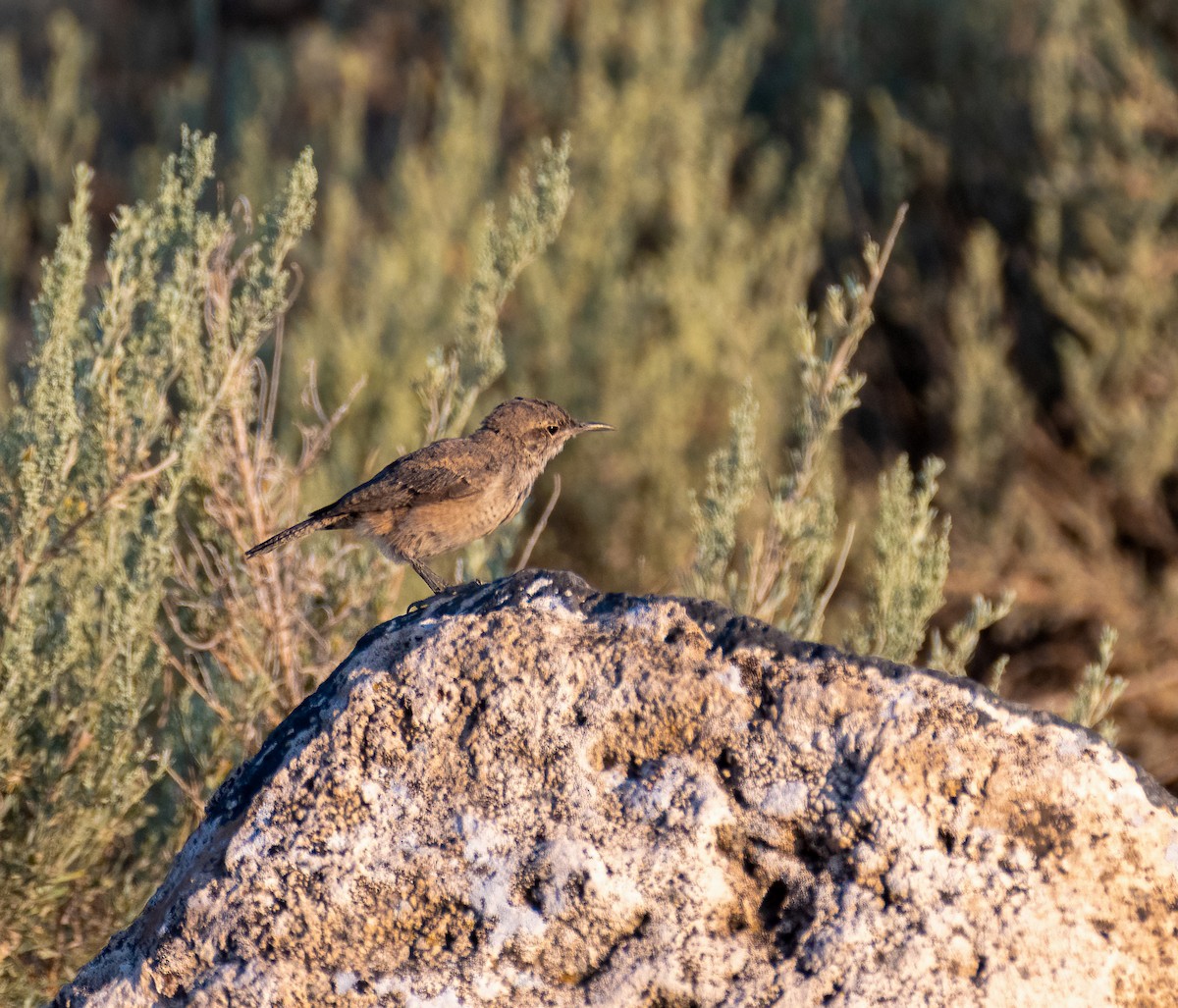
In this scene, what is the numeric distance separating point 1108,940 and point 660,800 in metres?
0.70

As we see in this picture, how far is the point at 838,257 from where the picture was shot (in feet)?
29.0

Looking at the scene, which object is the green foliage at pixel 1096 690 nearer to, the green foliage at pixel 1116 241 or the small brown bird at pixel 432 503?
the small brown bird at pixel 432 503

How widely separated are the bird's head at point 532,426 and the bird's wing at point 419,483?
0.30 meters

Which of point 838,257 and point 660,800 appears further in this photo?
point 838,257

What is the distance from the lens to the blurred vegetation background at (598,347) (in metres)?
4.04

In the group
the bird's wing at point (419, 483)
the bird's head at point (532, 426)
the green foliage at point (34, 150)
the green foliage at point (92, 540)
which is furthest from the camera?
the green foliage at point (34, 150)

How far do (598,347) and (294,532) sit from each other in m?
3.81

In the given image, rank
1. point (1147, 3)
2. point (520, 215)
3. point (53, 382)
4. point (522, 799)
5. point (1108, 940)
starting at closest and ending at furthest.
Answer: point (1108, 940) → point (522, 799) → point (53, 382) → point (520, 215) → point (1147, 3)

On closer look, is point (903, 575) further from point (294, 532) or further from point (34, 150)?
point (34, 150)

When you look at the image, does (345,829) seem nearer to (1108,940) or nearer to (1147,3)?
(1108,940)

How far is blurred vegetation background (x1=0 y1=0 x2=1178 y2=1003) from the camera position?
4.04 meters

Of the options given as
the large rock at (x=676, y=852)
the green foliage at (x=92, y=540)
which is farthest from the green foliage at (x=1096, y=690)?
the green foliage at (x=92, y=540)

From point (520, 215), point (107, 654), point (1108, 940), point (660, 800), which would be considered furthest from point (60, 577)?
point (1108, 940)

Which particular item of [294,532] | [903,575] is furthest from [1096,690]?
[294,532]
